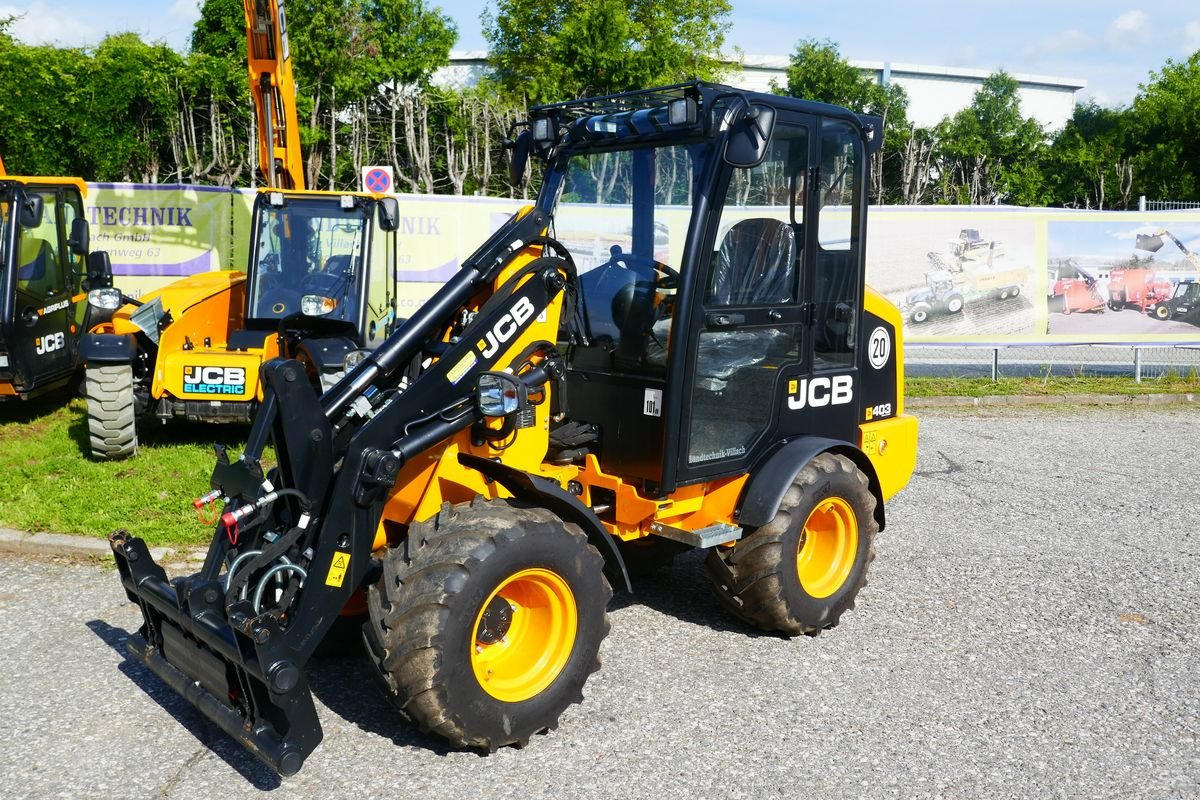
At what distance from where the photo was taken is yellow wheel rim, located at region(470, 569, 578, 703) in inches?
165

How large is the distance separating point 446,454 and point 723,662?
5.60ft

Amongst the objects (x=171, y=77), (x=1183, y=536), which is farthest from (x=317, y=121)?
(x=1183, y=536)

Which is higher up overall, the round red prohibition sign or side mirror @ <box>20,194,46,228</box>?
the round red prohibition sign

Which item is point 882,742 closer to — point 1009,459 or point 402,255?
point 1009,459

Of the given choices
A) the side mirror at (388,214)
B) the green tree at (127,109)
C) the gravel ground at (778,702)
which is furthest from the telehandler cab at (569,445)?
the green tree at (127,109)

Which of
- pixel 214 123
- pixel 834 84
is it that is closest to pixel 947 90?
pixel 834 84

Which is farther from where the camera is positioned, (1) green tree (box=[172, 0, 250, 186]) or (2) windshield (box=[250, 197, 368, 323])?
(1) green tree (box=[172, 0, 250, 186])

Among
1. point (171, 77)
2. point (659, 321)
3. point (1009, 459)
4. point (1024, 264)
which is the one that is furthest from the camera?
point (171, 77)

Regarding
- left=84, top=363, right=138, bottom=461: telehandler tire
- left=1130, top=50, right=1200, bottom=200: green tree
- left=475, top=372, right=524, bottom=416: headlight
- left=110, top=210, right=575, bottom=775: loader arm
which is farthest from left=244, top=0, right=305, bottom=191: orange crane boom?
left=1130, top=50, right=1200, bottom=200: green tree

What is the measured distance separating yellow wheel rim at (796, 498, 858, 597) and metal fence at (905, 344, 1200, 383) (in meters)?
8.06

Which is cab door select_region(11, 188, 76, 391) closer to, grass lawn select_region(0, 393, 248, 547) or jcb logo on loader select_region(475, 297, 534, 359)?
grass lawn select_region(0, 393, 248, 547)

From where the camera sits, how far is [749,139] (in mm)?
4336

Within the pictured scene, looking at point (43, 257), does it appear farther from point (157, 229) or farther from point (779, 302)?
point (779, 302)

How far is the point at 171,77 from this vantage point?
2192 centimetres
